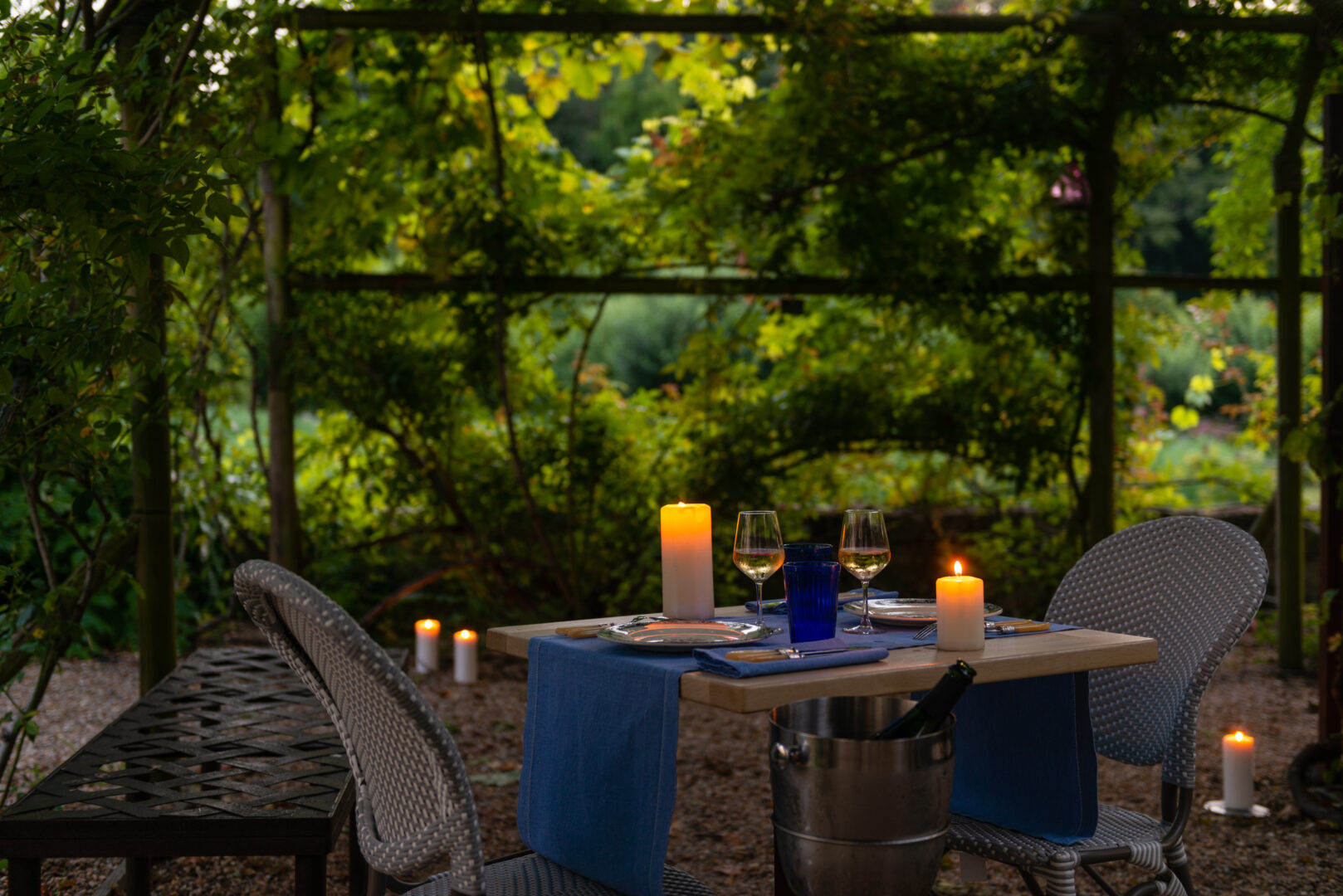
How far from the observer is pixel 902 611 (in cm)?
195

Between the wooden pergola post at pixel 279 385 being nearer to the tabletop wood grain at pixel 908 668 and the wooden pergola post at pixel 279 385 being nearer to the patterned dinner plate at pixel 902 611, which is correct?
the tabletop wood grain at pixel 908 668

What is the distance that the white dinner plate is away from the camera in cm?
188

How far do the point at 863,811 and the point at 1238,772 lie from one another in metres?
1.91

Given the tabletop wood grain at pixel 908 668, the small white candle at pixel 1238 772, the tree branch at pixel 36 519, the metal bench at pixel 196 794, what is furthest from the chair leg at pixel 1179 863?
the tree branch at pixel 36 519

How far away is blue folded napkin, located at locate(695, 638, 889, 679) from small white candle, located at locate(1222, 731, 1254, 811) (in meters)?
1.71

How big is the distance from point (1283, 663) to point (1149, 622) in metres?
2.91

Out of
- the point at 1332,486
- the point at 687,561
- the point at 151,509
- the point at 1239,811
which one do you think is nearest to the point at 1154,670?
the point at 687,561

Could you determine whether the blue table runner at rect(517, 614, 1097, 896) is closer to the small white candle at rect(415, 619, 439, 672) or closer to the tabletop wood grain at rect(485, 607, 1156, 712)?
the tabletop wood grain at rect(485, 607, 1156, 712)

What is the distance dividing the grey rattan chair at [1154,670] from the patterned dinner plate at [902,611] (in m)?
0.27

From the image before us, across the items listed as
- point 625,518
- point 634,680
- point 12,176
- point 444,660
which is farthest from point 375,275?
point 634,680

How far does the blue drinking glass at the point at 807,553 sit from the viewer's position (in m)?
1.71

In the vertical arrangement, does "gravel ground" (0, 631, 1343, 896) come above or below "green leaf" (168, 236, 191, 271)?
below

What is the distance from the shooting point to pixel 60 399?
→ 6.31ft

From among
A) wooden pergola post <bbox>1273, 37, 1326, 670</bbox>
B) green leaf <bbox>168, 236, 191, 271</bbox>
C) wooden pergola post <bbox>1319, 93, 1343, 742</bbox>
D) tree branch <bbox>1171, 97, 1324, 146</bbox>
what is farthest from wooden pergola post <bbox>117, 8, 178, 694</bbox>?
wooden pergola post <bbox>1273, 37, 1326, 670</bbox>
